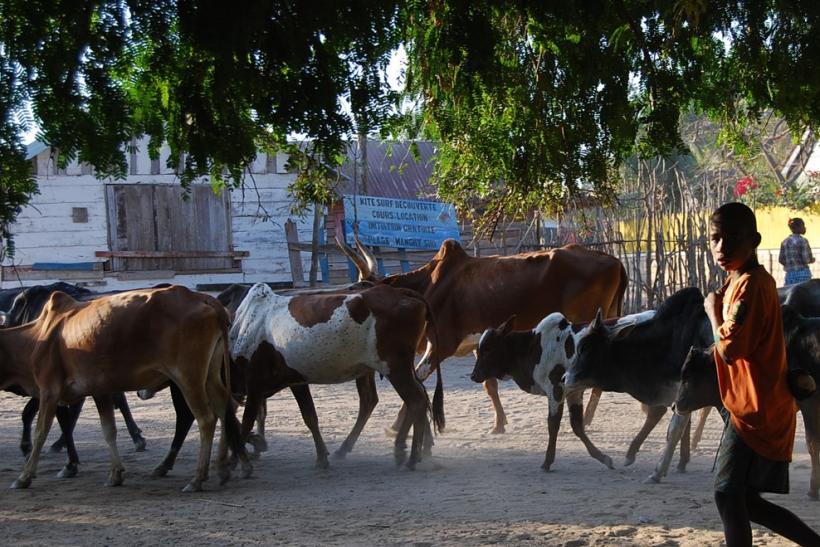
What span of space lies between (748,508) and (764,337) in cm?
72

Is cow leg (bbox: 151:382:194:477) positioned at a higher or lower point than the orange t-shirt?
lower

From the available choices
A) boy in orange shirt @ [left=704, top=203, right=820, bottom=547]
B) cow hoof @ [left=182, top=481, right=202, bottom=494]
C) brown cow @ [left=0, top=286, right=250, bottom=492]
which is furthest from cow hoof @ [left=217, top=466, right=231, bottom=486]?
boy in orange shirt @ [left=704, top=203, right=820, bottom=547]

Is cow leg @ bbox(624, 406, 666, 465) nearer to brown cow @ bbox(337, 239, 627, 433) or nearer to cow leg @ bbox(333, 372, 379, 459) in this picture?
cow leg @ bbox(333, 372, 379, 459)

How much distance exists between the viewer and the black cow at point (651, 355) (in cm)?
714

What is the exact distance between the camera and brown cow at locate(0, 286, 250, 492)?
7430 mm

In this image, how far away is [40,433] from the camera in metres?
7.50

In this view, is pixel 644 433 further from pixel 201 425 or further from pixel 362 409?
pixel 201 425

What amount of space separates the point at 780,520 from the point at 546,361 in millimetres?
3882

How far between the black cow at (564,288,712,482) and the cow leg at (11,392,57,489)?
3734 millimetres

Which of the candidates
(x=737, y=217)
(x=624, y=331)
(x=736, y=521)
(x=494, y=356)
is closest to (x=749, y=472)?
(x=736, y=521)

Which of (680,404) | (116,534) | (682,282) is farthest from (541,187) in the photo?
(682,282)

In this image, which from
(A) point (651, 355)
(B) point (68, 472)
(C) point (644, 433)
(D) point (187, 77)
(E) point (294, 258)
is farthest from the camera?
(E) point (294, 258)

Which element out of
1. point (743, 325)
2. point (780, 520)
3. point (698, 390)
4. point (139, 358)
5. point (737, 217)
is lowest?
point (780, 520)

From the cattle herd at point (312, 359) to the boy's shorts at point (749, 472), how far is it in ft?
Result: 5.94
